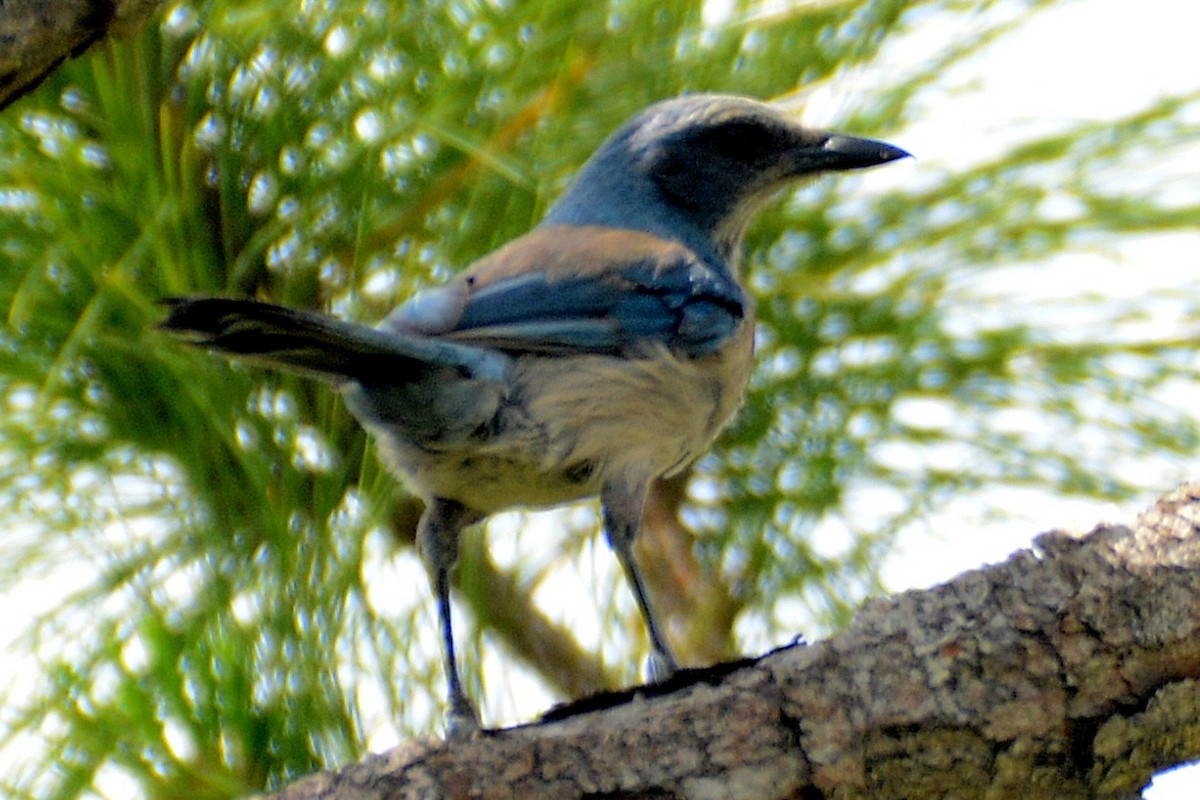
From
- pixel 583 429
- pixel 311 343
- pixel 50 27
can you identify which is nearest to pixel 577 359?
pixel 583 429

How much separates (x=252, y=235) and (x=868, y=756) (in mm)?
986

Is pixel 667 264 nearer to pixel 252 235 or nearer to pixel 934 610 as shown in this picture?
pixel 252 235

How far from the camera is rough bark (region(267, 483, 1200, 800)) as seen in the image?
1229 millimetres

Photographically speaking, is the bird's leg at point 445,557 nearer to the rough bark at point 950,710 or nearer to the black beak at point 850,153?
the rough bark at point 950,710

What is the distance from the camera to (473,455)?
1830 millimetres

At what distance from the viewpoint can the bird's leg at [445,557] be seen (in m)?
1.82

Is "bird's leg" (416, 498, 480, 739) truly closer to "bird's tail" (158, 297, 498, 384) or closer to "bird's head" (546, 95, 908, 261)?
"bird's tail" (158, 297, 498, 384)

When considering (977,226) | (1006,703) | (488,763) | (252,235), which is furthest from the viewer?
(977,226)

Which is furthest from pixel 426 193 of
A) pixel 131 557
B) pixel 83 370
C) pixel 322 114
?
pixel 131 557

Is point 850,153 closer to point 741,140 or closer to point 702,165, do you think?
point 741,140

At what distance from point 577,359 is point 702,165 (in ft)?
1.64

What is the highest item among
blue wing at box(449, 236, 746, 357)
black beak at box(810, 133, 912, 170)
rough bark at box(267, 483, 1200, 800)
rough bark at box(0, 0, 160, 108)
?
black beak at box(810, 133, 912, 170)

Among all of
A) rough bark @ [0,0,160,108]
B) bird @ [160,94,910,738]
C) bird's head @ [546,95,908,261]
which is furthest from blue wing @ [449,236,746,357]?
rough bark @ [0,0,160,108]

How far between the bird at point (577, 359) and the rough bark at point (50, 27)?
1.19 feet
